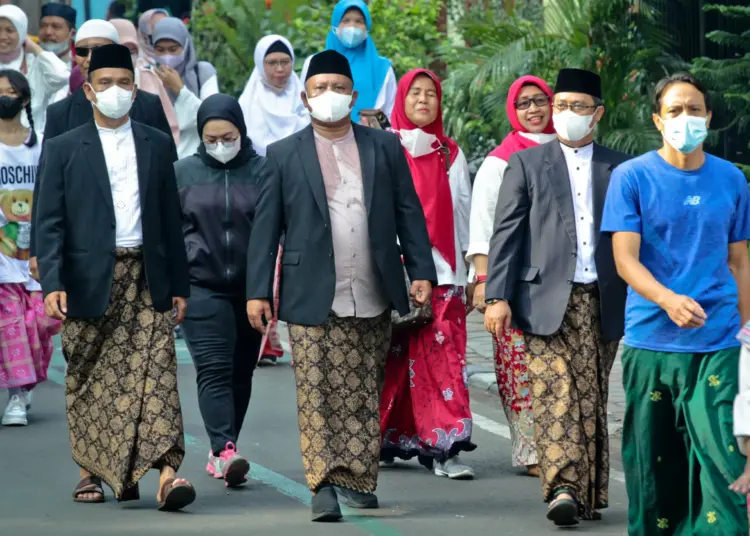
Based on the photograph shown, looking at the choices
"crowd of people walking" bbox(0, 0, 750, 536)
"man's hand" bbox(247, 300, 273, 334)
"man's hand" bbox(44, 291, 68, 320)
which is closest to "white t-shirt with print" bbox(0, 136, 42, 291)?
"crowd of people walking" bbox(0, 0, 750, 536)

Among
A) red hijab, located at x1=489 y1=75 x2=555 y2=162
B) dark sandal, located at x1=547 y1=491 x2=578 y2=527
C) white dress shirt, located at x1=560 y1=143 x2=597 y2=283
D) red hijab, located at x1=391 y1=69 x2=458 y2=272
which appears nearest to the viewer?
dark sandal, located at x1=547 y1=491 x2=578 y2=527

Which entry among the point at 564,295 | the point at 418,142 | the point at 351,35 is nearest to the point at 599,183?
the point at 564,295

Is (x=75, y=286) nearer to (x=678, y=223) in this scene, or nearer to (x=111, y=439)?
(x=111, y=439)

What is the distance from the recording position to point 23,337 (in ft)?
36.9

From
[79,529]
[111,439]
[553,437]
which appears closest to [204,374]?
[111,439]

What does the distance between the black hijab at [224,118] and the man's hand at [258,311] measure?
4.00 ft

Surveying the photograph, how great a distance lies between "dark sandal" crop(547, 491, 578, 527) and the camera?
7.85 meters

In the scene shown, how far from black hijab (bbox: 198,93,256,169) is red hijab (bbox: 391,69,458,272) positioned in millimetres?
879

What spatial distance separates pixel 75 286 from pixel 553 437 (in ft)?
7.57

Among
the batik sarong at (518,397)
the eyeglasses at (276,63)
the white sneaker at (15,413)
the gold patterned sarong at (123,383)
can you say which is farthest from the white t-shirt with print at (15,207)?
the eyeglasses at (276,63)

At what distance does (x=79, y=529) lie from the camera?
7.91 meters

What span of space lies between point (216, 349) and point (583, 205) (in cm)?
206

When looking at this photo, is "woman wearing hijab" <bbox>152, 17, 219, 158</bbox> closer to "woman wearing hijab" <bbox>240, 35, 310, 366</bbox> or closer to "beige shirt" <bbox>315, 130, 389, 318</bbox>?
"woman wearing hijab" <bbox>240, 35, 310, 366</bbox>

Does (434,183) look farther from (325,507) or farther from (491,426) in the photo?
(325,507)
